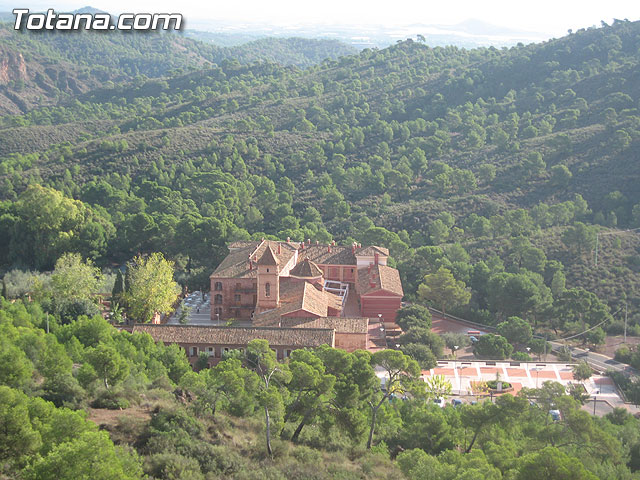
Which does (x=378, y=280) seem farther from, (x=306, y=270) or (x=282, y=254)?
(x=282, y=254)

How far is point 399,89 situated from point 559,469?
98557mm

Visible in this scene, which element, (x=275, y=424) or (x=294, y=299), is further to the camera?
(x=294, y=299)

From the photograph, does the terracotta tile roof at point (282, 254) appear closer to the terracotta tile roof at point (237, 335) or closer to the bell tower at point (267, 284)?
the bell tower at point (267, 284)

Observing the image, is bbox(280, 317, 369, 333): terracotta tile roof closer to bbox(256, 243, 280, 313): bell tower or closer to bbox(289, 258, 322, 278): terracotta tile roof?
bbox(256, 243, 280, 313): bell tower

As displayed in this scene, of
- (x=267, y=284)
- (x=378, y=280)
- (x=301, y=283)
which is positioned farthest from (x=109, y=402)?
(x=378, y=280)

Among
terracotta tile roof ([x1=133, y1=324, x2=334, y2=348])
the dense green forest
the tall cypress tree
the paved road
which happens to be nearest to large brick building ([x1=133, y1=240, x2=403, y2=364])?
terracotta tile roof ([x1=133, y1=324, x2=334, y2=348])

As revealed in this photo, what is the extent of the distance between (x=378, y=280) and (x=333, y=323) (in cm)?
793

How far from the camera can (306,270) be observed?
147 ft

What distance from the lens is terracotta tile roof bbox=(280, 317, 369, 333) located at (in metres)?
38.1

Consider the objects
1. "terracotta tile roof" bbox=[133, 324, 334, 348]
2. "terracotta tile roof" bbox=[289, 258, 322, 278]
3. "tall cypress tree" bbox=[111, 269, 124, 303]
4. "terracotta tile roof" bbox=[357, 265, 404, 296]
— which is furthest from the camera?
"terracotta tile roof" bbox=[357, 265, 404, 296]

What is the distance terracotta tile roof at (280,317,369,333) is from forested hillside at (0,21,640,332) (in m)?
12.5

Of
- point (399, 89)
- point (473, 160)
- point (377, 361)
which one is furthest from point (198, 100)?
point (377, 361)

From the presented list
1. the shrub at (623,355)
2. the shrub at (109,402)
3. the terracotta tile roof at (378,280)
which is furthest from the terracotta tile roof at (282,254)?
the shrub at (109,402)

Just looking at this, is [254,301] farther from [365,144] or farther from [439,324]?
[365,144]
